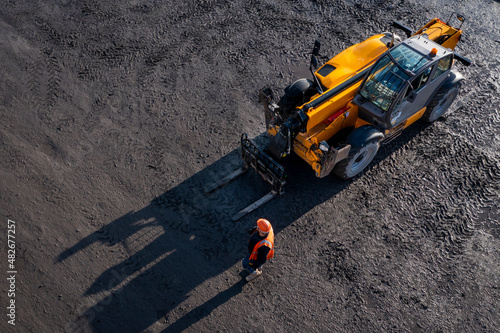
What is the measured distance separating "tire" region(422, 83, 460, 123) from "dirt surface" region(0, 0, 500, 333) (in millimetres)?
362

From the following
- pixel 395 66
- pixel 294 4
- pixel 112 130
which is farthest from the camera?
pixel 294 4

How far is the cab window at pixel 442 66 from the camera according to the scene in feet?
29.0

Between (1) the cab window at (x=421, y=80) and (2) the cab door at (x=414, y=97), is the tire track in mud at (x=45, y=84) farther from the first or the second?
(1) the cab window at (x=421, y=80)

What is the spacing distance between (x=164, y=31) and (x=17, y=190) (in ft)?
21.4

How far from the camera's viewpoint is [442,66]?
8.96 m

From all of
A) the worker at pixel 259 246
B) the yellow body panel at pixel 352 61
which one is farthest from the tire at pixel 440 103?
the worker at pixel 259 246

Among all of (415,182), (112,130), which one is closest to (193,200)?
(112,130)

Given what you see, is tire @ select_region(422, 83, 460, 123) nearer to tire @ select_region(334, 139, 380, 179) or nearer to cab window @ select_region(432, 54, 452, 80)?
cab window @ select_region(432, 54, 452, 80)

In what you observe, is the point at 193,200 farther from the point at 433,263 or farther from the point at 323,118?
the point at 433,263

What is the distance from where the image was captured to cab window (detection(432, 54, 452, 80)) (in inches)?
348

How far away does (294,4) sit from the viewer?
13562 millimetres

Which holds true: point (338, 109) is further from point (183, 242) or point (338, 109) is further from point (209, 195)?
point (183, 242)

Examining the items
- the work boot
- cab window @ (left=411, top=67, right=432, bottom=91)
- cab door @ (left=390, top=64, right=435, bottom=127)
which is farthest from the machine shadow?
cab window @ (left=411, top=67, right=432, bottom=91)

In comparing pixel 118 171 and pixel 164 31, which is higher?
pixel 164 31
